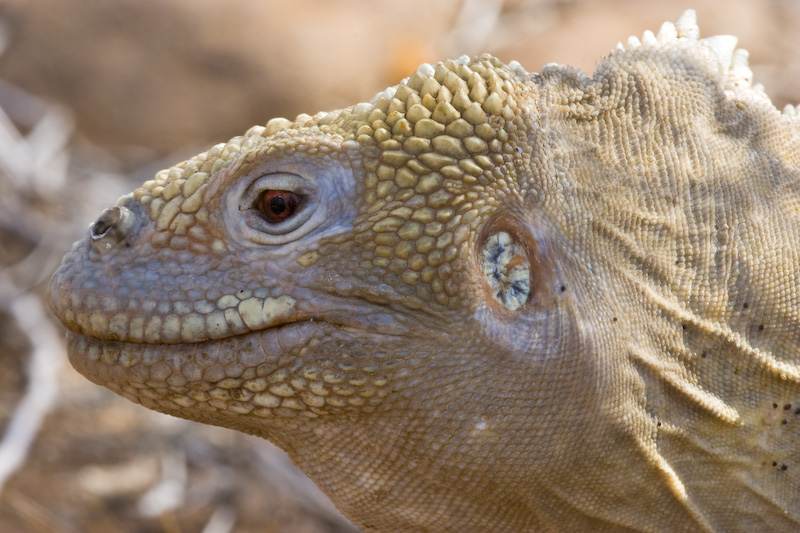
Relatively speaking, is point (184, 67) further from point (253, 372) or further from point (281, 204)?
point (253, 372)

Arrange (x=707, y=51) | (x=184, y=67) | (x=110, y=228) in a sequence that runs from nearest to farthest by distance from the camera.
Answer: (x=110, y=228)
(x=707, y=51)
(x=184, y=67)

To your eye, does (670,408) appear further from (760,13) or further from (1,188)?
(760,13)

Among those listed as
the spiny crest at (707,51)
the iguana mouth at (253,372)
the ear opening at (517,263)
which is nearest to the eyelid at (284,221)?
the iguana mouth at (253,372)

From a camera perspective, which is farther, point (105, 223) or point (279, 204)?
point (105, 223)

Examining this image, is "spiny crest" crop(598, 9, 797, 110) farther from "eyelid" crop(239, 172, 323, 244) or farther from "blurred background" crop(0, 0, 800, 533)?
"blurred background" crop(0, 0, 800, 533)

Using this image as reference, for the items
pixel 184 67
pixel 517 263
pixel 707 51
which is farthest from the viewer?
pixel 184 67

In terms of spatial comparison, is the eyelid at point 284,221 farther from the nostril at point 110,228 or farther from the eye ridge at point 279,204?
the nostril at point 110,228

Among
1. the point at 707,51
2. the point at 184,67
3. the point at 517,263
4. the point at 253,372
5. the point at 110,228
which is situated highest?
the point at 184,67

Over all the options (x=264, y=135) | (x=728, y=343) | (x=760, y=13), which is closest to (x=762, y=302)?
(x=728, y=343)

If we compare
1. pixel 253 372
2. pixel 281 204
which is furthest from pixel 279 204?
pixel 253 372
